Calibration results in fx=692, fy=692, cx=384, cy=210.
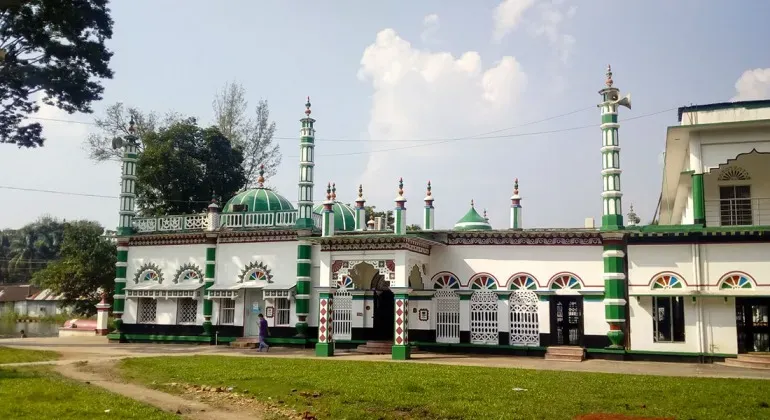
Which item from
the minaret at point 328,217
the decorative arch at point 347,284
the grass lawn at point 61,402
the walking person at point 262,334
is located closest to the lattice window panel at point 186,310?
the walking person at point 262,334

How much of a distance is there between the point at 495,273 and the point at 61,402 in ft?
46.1

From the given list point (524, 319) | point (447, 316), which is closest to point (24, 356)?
point (447, 316)

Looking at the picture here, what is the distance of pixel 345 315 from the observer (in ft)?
77.6

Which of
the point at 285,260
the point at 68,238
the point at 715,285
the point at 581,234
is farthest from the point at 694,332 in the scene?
the point at 68,238

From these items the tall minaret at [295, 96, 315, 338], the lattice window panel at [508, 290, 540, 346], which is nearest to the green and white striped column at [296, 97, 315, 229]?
the tall minaret at [295, 96, 315, 338]

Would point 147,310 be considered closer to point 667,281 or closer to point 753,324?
point 667,281

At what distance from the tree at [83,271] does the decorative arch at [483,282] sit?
2166cm

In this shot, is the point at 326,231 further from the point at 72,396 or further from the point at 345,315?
the point at 72,396

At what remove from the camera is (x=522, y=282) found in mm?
21500

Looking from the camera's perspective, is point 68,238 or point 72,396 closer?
point 72,396

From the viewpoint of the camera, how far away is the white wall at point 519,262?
68.3ft

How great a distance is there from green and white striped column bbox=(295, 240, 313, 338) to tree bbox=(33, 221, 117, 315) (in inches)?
646

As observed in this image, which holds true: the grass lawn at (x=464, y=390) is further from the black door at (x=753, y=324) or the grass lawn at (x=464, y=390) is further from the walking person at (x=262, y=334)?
the black door at (x=753, y=324)

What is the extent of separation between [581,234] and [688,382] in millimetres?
7628
